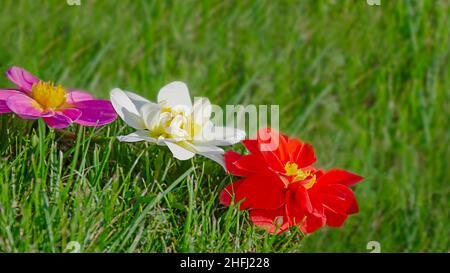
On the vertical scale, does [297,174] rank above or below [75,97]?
below

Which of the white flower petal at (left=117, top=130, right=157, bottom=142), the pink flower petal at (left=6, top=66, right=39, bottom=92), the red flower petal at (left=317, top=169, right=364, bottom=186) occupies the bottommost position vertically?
the red flower petal at (left=317, top=169, right=364, bottom=186)

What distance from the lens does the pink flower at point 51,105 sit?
1304 millimetres

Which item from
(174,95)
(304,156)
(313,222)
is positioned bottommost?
(313,222)

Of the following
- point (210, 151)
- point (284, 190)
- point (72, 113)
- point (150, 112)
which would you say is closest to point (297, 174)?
point (284, 190)

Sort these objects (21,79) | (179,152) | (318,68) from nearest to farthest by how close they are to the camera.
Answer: (179,152), (21,79), (318,68)

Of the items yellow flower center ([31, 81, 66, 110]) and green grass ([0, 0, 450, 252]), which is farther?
green grass ([0, 0, 450, 252])

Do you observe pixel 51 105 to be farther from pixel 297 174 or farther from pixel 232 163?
pixel 297 174

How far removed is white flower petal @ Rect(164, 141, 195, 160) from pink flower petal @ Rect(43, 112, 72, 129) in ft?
0.54

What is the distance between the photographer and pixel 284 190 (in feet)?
4.23

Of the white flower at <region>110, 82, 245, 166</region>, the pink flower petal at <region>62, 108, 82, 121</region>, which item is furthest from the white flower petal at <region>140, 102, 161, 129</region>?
the pink flower petal at <region>62, 108, 82, 121</region>

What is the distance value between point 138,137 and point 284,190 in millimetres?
240

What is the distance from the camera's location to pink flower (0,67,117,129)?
1304mm

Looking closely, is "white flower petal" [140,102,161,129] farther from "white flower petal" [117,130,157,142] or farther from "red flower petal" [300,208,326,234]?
"red flower petal" [300,208,326,234]

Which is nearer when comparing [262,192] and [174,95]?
[262,192]
